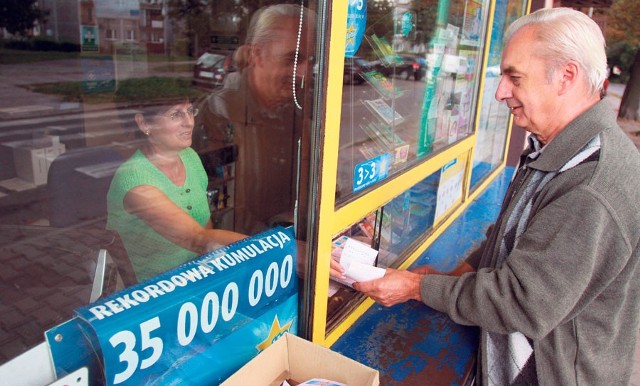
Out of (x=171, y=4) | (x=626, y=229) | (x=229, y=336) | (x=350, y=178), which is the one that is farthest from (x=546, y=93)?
(x=171, y=4)

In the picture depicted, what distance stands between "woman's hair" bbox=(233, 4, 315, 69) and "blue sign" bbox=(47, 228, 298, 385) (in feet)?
2.24

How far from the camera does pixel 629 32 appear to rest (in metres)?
15.7

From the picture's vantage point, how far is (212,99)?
90.0 inches

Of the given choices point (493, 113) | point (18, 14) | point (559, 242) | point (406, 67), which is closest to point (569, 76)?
point (559, 242)

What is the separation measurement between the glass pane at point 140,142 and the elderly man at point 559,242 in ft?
1.93

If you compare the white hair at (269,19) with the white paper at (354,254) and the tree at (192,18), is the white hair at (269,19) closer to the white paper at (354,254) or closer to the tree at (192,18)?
the white paper at (354,254)

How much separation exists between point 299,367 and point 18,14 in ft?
13.8

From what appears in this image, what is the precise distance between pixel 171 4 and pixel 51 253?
2957 mm

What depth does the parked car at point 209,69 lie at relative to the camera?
3.07 m

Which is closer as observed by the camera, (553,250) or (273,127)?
(553,250)

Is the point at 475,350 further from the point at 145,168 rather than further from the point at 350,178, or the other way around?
the point at 145,168

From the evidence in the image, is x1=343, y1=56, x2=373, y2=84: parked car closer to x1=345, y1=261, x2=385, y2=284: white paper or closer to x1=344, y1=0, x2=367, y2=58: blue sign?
x1=344, y1=0, x2=367, y2=58: blue sign

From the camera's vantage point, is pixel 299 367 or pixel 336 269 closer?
pixel 299 367

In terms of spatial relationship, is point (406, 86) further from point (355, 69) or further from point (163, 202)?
point (163, 202)
